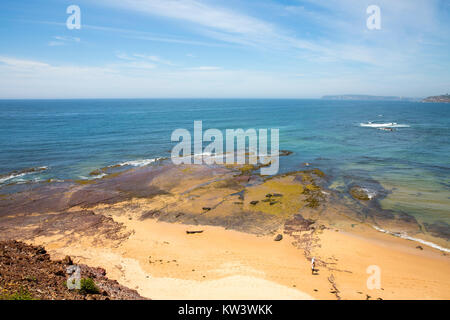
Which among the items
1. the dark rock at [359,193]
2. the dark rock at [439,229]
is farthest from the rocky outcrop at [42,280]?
the dark rock at [359,193]

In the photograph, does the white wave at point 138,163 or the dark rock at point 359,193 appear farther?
the white wave at point 138,163

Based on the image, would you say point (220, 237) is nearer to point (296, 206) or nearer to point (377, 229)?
point (296, 206)

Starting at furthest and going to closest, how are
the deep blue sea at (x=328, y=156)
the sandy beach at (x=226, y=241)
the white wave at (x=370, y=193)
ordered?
the deep blue sea at (x=328, y=156) < the white wave at (x=370, y=193) < the sandy beach at (x=226, y=241)

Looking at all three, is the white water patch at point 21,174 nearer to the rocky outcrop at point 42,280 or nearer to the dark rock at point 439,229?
the rocky outcrop at point 42,280

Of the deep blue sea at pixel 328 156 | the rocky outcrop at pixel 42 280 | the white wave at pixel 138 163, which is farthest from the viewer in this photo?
the white wave at pixel 138 163

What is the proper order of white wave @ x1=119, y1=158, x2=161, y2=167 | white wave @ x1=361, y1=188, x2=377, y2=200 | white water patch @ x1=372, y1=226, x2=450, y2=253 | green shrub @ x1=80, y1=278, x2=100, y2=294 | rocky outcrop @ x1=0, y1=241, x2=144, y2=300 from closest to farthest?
rocky outcrop @ x1=0, y1=241, x2=144, y2=300, green shrub @ x1=80, y1=278, x2=100, y2=294, white water patch @ x1=372, y1=226, x2=450, y2=253, white wave @ x1=361, y1=188, x2=377, y2=200, white wave @ x1=119, y1=158, x2=161, y2=167

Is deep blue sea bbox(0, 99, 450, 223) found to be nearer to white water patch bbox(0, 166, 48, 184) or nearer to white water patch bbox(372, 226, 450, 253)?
white water patch bbox(0, 166, 48, 184)

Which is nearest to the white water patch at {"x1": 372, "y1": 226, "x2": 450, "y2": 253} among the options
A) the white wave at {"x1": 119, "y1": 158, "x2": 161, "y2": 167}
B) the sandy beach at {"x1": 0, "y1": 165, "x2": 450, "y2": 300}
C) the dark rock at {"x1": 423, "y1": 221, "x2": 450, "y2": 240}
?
the sandy beach at {"x1": 0, "y1": 165, "x2": 450, "y2": 300}

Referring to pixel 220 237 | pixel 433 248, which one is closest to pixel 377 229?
pixel 433 248

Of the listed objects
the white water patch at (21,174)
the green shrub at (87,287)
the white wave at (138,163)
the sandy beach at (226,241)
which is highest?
the white wave at (138,163)

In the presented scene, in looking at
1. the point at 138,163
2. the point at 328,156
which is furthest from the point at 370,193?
the point at 138,163
